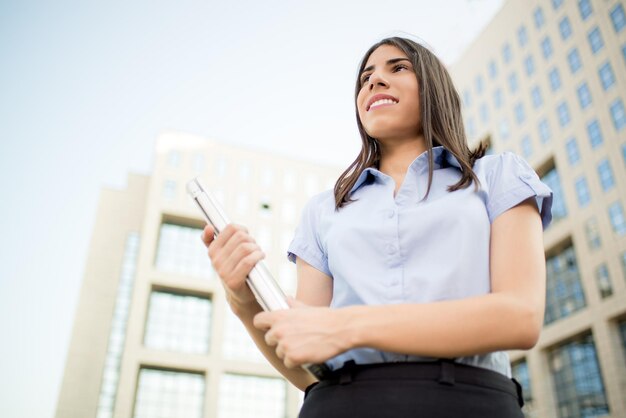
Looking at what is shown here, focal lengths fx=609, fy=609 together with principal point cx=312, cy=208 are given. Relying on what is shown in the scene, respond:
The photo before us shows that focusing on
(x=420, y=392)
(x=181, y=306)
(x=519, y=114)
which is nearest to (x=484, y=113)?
(x=519, y=114)

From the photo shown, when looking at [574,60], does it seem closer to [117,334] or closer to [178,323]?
[178,323]

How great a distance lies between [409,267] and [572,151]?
105 ft

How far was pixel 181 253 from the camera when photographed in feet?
124

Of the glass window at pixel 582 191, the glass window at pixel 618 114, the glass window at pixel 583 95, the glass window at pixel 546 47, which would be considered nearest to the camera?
the glass window at pixel 618 114

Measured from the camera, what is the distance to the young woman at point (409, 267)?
3.76 feet

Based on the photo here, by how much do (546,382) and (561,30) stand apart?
727 inches

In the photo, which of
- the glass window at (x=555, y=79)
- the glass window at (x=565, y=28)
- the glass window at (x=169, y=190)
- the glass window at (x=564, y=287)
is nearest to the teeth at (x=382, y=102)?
the glass window at (x=564, y=287)

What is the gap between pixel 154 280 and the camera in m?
35.9

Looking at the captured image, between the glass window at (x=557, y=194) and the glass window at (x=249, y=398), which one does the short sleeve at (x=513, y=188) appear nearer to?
the glass window at (x=557, y=194)

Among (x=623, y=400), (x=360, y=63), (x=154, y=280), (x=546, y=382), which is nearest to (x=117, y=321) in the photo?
(x=154, y=280)

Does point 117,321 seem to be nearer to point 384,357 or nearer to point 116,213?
point 116,213

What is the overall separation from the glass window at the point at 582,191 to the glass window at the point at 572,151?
1.08m

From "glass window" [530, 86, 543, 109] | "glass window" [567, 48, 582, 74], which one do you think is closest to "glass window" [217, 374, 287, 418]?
"glass window" [530, 86, 543, 109]

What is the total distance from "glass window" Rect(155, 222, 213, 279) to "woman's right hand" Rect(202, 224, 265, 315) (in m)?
Answer: 36.1
